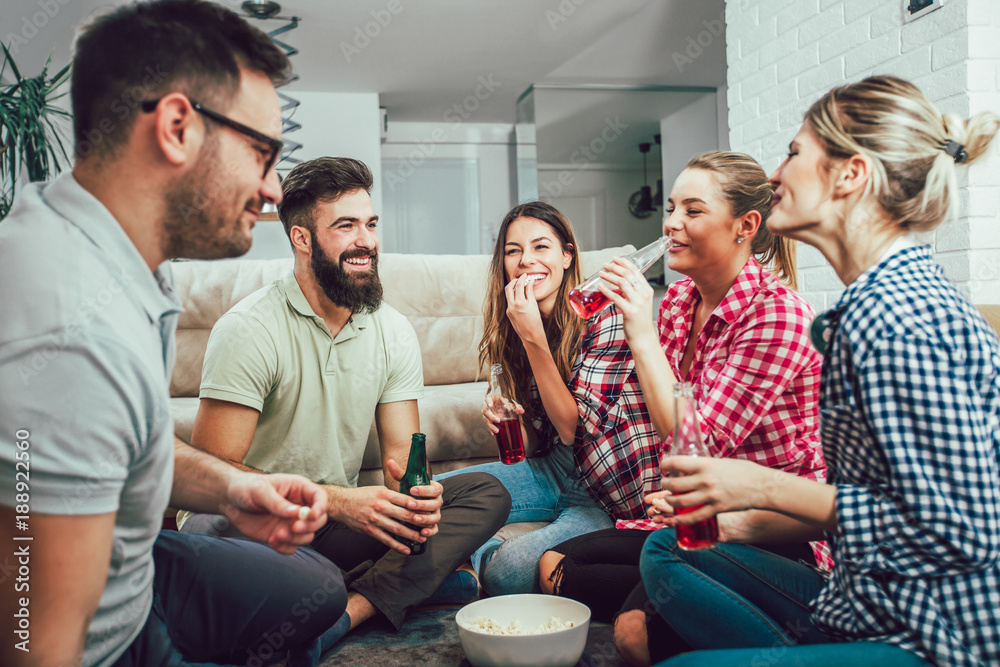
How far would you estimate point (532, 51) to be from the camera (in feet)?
15.4

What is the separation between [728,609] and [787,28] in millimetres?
2458

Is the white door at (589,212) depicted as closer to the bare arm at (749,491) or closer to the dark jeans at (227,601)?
the dark jeans at (227,601)

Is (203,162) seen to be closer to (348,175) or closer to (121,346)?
(121,346)

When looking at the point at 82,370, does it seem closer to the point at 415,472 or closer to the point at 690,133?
the point at 415,472

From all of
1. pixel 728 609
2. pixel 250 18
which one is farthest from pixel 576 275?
pixel 250 18

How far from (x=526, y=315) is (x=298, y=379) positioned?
1.86 feet

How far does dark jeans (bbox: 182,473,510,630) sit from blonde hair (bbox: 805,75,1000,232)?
3.76 ft

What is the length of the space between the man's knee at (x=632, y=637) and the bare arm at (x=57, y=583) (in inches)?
38.2

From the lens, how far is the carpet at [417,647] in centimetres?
146

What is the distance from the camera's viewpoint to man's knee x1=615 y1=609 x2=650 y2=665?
135 cm

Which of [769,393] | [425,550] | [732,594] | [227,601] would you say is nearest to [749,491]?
[732,594]

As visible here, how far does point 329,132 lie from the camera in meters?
5.41

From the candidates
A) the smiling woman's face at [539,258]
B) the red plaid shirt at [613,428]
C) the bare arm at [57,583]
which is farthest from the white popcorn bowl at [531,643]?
the smiling woman's face at [539,258]

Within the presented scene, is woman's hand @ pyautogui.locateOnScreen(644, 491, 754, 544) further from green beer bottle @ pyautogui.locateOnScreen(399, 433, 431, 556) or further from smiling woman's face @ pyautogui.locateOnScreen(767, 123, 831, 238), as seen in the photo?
green beer bottle @ pyautogui.locateOnScreen(399, 433, 431, 556)
